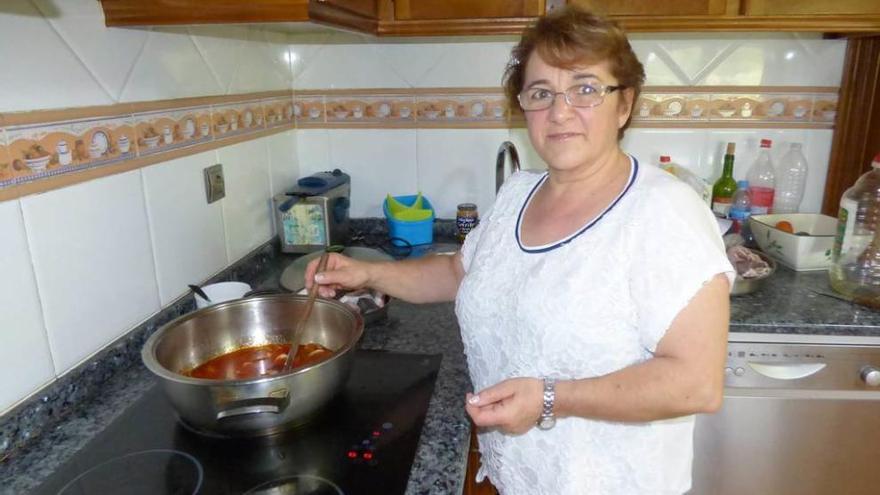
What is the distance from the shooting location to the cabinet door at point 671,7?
1.51 meters

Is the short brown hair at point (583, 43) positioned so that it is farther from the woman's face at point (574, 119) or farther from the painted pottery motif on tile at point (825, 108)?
the painted pottery motif on tile at point (825, 108)

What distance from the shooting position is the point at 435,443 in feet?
3.00

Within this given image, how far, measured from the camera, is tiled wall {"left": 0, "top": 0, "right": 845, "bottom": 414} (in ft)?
2.99

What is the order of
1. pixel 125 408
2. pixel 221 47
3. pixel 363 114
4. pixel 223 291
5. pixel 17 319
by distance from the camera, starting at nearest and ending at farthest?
pixel 17 319 → pixel 125 408 → pixel 223 291 → pixel 221 47 → pixel 363 114

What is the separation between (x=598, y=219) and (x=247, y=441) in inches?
24.8

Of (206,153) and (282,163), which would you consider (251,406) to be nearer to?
(206,153)

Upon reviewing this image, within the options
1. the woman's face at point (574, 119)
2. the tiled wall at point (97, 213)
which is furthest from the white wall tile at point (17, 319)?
the woman's face at point (574, 119)

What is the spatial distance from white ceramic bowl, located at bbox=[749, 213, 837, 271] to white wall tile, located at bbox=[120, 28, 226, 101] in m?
1.50

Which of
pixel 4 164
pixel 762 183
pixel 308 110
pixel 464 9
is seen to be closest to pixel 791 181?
pixel 762 183

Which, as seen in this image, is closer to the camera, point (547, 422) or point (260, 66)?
point (547, 422)

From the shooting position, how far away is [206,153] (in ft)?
4.57

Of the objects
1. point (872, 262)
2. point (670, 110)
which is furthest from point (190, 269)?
point (872, 262)

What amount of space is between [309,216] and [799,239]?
1.32 meters

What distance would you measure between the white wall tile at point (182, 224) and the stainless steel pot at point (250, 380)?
0.22m
